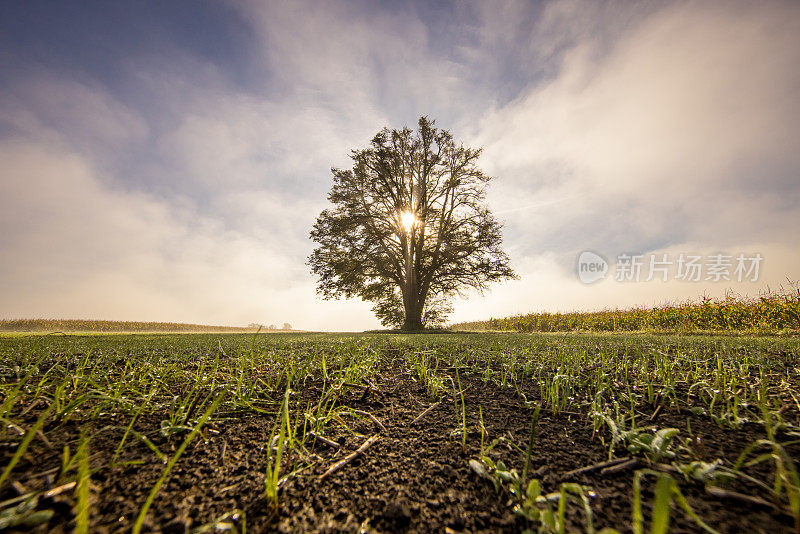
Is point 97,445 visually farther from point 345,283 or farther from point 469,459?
point 345,283

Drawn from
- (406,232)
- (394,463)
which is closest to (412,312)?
(406,232)

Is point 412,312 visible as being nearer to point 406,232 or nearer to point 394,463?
point 406,232

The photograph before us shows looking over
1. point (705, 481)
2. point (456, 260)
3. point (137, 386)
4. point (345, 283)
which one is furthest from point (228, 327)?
point (705, 481)

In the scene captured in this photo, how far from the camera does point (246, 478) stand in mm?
1227

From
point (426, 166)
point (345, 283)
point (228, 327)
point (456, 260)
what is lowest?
point (228, 327)

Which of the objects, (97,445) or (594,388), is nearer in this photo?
(97,445)

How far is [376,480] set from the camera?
1.26 metres

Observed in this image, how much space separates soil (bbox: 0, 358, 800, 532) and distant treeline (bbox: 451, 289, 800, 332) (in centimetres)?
1548

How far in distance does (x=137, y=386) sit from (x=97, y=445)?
0.90 m

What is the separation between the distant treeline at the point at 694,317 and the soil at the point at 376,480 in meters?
15.5

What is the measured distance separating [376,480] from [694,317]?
1838 centimetres

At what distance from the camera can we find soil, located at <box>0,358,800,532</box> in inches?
38.4

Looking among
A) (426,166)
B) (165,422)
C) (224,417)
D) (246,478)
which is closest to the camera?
(246,478)

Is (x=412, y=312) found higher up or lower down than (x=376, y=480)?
higher up
